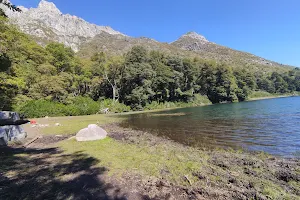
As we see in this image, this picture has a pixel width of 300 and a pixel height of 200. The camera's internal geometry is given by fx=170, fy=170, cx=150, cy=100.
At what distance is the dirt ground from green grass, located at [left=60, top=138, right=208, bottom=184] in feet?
1.14

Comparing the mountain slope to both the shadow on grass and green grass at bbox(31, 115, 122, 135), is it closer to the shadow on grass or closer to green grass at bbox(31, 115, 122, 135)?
green grass at bbox(31, 115, 122, 135)

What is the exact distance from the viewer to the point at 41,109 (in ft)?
83.3

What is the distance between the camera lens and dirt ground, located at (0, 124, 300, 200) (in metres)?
3.94

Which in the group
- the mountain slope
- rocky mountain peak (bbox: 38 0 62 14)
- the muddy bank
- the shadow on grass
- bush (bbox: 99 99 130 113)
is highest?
rocky mountain peak (bbox: 38 0 62 14)

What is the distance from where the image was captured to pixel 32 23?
11681cm

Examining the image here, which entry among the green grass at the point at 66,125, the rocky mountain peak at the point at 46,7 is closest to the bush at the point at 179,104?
the green grass at the point at 66,125

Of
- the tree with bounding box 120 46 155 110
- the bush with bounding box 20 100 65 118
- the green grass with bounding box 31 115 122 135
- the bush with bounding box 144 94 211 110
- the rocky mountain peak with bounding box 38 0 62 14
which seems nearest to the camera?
the green grass with bounding box 31 115 122 135

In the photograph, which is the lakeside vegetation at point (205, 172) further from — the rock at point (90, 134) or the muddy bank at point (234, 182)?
the rock at point (90, 134)

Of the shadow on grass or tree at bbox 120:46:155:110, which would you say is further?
tree at bbox 120:46:155:110

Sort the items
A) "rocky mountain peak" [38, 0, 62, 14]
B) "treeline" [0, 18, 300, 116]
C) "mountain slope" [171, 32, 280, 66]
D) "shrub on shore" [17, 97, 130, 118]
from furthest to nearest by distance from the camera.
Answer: "rocky mountain peak" [38, 0, 62, 14] → "mountain slope" [171, 32, 280, 66] → "treeline" [0, 18, 300, 116] → "shrub on shore" [17, 97, 130, 118]

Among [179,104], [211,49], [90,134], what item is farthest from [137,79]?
[211,49]

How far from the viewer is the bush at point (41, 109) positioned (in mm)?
24422

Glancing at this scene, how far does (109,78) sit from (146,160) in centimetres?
4059

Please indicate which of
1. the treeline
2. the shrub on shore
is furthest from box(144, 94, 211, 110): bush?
the shrub on shore
